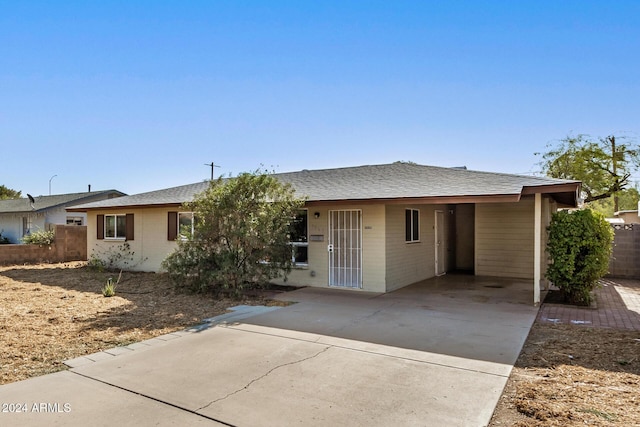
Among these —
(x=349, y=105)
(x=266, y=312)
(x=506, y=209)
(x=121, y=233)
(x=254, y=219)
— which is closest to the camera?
(x=266, y=312)

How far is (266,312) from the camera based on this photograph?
7.77 m

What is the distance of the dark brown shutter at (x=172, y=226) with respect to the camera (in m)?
13.5

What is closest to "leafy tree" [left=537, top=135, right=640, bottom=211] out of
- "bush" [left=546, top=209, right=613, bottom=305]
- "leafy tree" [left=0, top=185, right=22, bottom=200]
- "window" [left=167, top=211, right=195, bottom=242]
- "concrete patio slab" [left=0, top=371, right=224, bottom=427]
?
"bush" [left=546, top=209, right=613, bottom=305]

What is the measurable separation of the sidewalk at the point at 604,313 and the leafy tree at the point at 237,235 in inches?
227

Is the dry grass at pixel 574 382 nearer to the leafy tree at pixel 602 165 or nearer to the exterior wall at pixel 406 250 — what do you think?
the exterior wall at pixel 406 250

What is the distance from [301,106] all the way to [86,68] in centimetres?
686

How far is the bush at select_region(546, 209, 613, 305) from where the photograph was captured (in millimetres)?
8188

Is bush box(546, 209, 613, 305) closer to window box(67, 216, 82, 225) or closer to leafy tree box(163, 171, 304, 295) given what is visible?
leafy tree box(163, 171, 304, 295)

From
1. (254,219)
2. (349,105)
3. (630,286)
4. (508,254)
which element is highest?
(349,105)

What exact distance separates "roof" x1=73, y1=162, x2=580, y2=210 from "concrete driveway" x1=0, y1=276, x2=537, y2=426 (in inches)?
96.5

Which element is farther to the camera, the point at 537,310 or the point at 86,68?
the point at 86,68

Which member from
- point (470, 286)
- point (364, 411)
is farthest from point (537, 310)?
point (364, 411)

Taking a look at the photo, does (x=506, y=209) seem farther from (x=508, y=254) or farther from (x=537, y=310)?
(x=537, y=310)

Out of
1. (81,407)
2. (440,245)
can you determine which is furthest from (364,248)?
(81,407)
